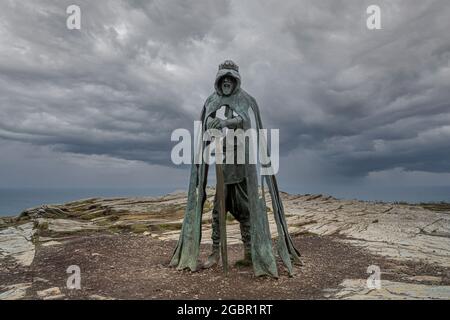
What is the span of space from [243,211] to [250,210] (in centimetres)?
40

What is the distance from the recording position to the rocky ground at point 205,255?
6418 millimetres

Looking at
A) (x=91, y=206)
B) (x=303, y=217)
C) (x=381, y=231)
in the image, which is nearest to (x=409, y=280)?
(x=381, y=231)

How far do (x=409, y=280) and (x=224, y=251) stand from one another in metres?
3.75

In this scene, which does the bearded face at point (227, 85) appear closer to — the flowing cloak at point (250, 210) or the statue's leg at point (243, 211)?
the flowing cloak at point (250, 210)

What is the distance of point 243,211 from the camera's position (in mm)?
7938

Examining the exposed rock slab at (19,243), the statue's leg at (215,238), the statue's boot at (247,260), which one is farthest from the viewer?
the exposed rock slab at (19,243)

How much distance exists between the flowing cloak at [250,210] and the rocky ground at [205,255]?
1.11 ft

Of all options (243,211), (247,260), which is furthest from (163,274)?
(243,211)

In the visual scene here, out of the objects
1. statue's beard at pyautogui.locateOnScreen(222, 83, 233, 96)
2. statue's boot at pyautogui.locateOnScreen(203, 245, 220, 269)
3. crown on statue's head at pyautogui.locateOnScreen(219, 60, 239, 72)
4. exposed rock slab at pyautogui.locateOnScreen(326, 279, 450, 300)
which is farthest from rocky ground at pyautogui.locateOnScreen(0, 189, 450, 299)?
crown on statue's head at pyautogui.locateOnScreen(219, 60, 239, 72)

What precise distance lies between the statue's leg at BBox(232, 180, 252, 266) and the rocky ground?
444 mm

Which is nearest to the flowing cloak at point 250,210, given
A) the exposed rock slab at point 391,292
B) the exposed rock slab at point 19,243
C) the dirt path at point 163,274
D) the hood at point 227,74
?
the hood at point 227,74

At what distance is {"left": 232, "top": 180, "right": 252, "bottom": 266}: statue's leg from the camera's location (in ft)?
25.8

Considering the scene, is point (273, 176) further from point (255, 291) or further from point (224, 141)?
point (255, 291)

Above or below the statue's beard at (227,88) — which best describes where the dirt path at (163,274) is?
below
